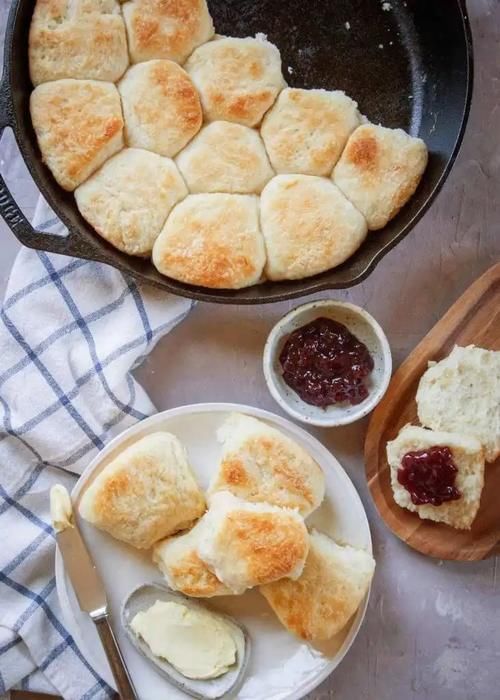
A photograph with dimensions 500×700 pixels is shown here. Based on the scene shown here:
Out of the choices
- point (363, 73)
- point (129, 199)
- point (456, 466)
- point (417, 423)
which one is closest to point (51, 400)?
point (129, 199)

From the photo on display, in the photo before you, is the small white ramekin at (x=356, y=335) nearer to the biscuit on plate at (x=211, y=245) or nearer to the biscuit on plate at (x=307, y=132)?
the biscuit on plate at (x=211, y=245)

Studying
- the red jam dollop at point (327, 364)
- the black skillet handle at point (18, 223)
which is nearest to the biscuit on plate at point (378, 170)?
the red jam dollop at point (327, 364)

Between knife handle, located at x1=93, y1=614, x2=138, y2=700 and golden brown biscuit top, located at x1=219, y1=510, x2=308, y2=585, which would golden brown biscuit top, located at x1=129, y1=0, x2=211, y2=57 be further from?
knife handle, located at x1=93, y1=614, x2=138, y2=700

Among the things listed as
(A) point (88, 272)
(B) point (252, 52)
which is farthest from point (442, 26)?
(A) point (88, 272)

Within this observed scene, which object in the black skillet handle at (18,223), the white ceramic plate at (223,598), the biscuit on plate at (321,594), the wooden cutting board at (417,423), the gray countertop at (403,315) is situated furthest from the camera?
the gray countertop at (403,315)

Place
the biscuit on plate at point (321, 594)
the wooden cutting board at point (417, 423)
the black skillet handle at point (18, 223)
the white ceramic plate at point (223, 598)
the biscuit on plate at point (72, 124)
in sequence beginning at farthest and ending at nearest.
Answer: the wooden cutting board at point (417, 423)
the white ceramic plate at point (223, 598)
the biscuit on plate at point (321, 594)
the biscuit on plate at point (72, 124)
the black skillet handle at point (18, 223)

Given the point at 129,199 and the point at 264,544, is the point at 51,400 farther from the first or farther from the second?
the point at 264,544

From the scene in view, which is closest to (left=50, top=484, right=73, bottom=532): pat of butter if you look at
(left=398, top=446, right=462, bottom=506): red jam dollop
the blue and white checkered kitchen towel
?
the blue and white checkered kitchen towel
